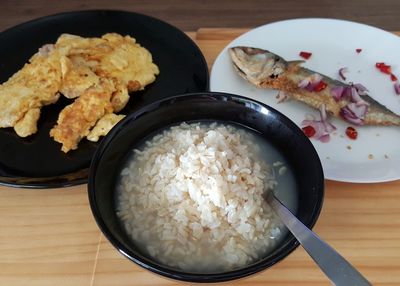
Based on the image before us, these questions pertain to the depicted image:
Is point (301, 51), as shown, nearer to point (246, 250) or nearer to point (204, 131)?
point (204, 131)

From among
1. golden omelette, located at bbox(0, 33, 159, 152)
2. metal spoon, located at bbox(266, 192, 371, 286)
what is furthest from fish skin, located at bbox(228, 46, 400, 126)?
metal spoon, located at bbox(266, 192, 371, 286)

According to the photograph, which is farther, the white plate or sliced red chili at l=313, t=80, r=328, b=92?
sliced red chili at l=313, t=80, r=328, b=92

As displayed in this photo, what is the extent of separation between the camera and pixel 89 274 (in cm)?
99

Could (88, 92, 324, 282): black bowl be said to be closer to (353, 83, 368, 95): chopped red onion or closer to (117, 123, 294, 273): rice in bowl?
(117, 123, 294, 273): rice in bowl

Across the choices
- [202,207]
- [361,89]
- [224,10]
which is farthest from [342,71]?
[224,10]

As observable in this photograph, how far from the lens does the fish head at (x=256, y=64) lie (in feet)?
4.97

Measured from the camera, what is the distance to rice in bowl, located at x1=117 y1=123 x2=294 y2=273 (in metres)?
0.90

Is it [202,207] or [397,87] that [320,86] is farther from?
[202,207]

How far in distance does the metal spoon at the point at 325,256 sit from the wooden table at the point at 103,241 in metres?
0.18

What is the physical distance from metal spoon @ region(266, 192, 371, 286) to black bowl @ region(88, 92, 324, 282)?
0.02 m

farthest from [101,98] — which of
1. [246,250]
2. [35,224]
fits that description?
[246,250]

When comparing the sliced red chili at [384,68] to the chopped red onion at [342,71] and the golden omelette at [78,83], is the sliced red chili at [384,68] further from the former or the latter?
the golden omelette at [78,83]

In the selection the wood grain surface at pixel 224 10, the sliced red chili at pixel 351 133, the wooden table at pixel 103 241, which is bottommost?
the wood grain surface at pixel 224 10

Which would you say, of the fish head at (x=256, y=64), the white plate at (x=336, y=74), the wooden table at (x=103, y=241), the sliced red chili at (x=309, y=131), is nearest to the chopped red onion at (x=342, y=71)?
the white plate at (x=336, y=74)
